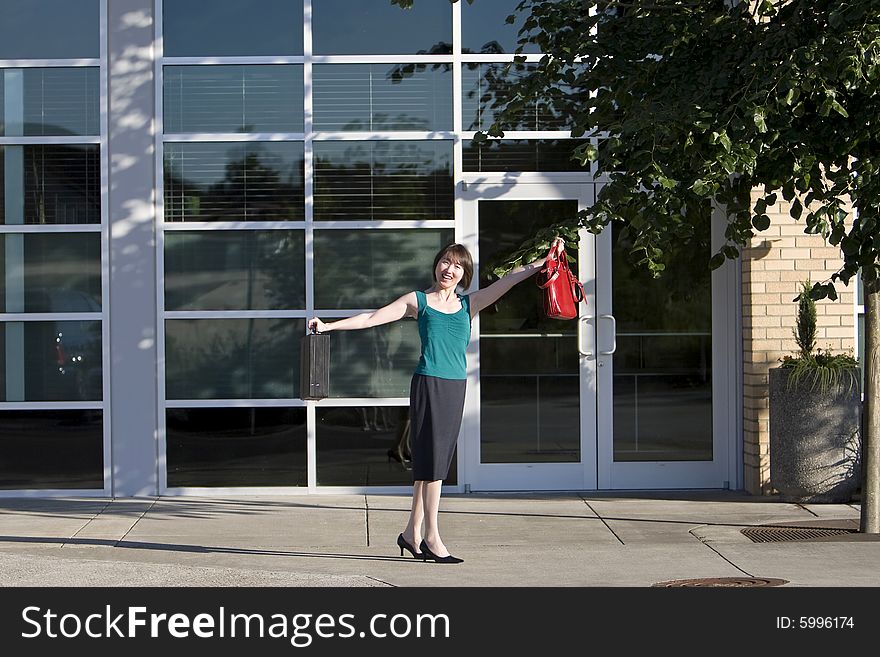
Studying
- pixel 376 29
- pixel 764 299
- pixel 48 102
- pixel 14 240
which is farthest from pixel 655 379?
pixel 48 102

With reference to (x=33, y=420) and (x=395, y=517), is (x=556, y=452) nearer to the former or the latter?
(x=395, y=517)

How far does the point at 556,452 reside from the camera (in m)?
10.1

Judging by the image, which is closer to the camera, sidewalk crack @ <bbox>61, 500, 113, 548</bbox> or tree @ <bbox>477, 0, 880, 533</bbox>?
tree @ <bbox>477, 0, 880, 533</bbox>

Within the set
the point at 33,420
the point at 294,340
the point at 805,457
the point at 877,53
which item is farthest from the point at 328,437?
the point at 877,53

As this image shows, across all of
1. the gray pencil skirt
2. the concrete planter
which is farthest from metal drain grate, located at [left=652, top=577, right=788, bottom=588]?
the concrete planter

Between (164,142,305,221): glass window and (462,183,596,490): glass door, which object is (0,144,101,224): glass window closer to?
(164,142,305,221): glass window

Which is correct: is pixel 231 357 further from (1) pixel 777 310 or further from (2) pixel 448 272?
(1) pixel 777 310

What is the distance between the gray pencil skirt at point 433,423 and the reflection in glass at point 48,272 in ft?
12.4

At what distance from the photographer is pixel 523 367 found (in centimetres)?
1004

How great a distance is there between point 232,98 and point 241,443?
105 inches

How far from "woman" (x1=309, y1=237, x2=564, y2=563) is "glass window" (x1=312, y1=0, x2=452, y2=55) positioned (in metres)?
3.34

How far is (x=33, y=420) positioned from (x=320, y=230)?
2.63m

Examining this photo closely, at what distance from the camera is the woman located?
715 centimetres

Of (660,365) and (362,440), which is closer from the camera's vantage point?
(362,440)
